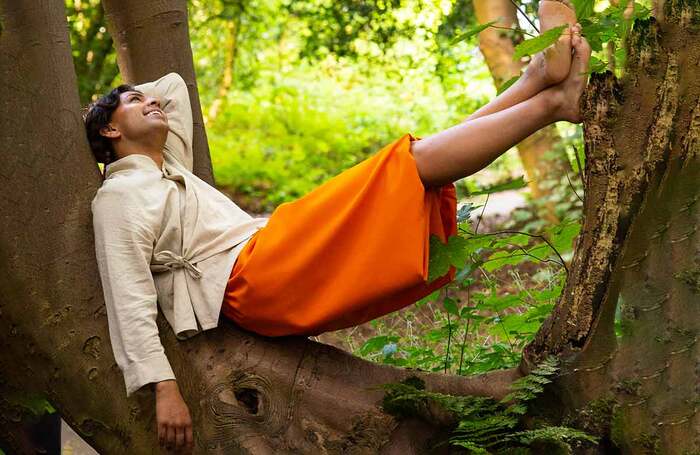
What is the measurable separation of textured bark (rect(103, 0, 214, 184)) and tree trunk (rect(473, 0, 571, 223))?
3.42 metres

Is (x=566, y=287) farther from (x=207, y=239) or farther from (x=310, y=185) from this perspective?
(x=310, y=185)

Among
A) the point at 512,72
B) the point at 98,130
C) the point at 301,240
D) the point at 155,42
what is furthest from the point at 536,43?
the point at 512,72

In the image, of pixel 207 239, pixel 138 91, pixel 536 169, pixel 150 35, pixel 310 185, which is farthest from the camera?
pixel 310 185

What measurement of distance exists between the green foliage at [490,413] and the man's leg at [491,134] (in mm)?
592

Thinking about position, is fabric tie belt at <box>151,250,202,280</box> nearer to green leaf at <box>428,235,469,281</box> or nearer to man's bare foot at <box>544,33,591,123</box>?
green leaf at <box>428,235,469,281</box>

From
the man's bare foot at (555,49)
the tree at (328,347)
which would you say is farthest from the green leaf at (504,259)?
the man's bare foot at (555,49)

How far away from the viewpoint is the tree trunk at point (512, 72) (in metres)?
6.89

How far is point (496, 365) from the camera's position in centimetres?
338

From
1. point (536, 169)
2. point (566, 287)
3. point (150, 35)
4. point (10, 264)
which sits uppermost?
point (150, 35)

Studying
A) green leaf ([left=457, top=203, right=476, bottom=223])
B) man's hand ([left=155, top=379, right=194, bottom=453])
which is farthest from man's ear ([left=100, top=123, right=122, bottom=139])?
green leaf ([left=457, top=203, right=476, bottom=223])

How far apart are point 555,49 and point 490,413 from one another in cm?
101

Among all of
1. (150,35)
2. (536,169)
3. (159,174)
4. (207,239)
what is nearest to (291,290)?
(207,239)

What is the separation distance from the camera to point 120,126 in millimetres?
2938

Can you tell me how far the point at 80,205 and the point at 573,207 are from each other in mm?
5906
